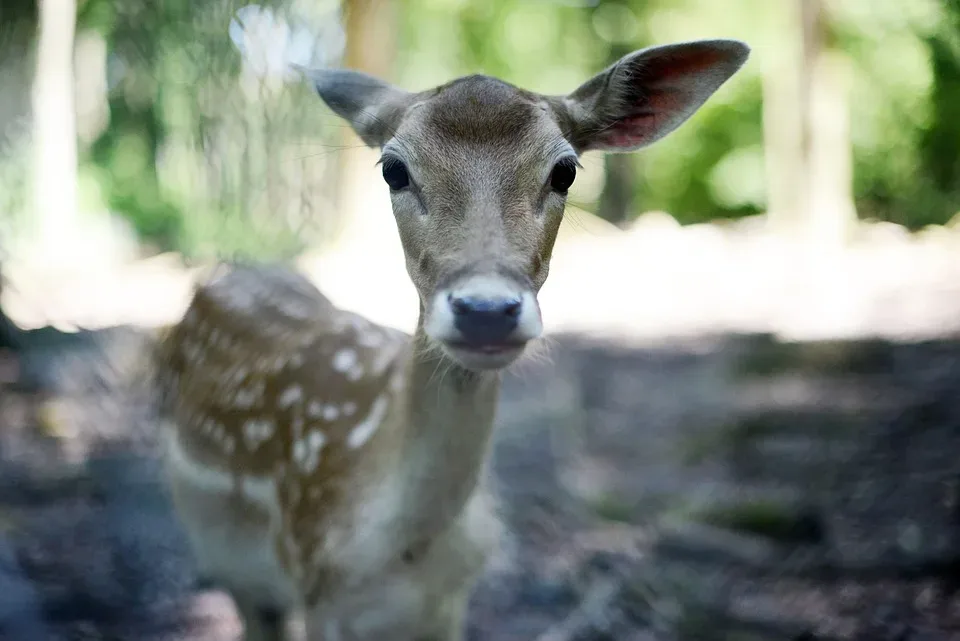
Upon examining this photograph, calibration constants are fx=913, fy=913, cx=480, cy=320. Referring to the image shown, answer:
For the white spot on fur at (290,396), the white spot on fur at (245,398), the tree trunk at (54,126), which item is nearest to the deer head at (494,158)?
the white spot on fur at (290,396)

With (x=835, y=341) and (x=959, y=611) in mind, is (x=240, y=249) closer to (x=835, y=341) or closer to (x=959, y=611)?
(x=959, y=611)

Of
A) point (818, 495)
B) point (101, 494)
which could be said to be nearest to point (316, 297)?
point (101, 494)

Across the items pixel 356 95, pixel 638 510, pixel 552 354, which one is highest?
pixel 356 95

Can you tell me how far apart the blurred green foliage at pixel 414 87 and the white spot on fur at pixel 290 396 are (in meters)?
0.60

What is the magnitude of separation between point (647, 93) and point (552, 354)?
13.3 feet

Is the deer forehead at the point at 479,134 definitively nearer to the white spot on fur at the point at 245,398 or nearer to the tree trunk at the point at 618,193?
the white spot on fur at the point at 245,398

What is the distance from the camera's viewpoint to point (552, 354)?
6227 millimetres

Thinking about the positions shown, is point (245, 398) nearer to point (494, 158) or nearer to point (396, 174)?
point (396, 174)

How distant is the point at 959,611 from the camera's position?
9.27 feet

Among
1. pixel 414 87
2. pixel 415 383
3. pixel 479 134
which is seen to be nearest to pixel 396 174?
pixel 479 134

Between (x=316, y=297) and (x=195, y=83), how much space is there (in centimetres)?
92

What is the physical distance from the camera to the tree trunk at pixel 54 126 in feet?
10.1

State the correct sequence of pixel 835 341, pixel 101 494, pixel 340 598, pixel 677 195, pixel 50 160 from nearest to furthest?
pixel 340 598
pixel 50 160
pixel 101 494
pixel 835 341
pixel 677 195

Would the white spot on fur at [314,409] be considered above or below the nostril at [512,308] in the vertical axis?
below
